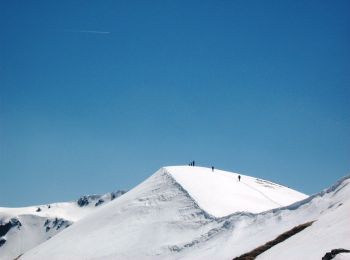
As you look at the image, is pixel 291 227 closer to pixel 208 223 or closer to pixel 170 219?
pixel 208 223

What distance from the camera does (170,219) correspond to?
69.6 meters

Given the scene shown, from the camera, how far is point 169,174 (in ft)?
293

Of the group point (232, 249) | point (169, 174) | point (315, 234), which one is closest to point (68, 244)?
point (169, 174)

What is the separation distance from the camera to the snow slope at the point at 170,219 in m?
59.9

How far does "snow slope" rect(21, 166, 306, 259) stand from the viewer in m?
59.9

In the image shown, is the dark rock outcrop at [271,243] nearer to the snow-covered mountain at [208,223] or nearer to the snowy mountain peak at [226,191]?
the snow-covered mountain at [208,223]

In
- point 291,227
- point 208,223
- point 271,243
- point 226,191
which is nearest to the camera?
point 271,243

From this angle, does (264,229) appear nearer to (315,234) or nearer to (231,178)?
(315,234)

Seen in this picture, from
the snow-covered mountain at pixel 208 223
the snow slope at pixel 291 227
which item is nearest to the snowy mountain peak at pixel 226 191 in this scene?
the snow-covered mountain at pixel 208 223

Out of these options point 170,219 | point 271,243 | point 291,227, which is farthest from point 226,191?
point 271,243

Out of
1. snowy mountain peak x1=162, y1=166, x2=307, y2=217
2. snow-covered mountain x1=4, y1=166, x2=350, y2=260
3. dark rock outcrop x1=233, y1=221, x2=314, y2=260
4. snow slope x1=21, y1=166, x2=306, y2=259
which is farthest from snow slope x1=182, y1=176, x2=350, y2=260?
snowy mountain peak x1=162, y1=166, x2=307, y2=217

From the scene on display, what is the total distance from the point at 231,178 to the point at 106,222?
2722 centimetres

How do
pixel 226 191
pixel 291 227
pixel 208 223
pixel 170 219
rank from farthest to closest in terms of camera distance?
pixel 226 191 < pixel 170 219 < pixel 208 223 < pixel 291 227

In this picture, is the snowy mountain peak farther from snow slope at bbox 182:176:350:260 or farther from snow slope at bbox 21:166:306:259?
snow slope at bbox 182:176:350:260
